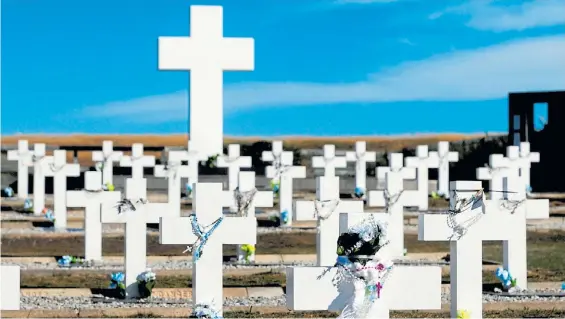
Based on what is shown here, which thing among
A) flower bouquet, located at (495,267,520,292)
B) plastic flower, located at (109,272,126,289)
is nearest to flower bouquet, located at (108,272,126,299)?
plastic flower, located at (109,272,126,289)

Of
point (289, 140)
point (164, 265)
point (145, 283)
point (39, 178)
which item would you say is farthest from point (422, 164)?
point (289, 140)

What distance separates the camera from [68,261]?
39.7 ft

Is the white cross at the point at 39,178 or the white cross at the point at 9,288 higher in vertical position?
the white cross at the point at 39,178

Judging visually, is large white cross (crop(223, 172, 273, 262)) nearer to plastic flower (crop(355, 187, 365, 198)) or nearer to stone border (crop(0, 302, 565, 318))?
stone border (crop(0, 302, 565, 318))

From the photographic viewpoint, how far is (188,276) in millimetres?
10859

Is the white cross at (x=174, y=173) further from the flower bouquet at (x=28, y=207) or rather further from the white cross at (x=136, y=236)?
the white cross at (x=136, y=236)

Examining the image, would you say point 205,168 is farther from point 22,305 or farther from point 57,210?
point 22,305

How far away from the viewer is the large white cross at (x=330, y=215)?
345 inches

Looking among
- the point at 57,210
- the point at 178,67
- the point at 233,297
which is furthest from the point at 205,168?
the point at 233,297

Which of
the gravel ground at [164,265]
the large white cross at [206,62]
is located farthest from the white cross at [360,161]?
the gravel ground at [164,265]

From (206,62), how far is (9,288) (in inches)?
719

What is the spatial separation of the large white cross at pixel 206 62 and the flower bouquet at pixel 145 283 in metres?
13.9

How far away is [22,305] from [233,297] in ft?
5.93

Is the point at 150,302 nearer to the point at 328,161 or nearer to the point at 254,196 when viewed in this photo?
the point at 254,196
